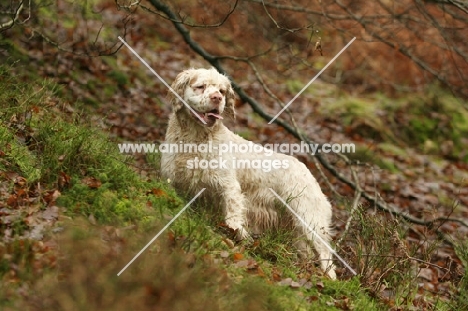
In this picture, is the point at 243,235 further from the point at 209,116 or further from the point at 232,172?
the point at 209,116

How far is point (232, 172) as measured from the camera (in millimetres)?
5891

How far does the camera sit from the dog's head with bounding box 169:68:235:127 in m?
5.56

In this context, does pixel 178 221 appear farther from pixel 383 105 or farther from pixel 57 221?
pixel 383 105

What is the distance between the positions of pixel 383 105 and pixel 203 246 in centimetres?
952

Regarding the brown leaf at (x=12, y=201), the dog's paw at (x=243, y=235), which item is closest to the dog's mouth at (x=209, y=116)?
the dog's paw at (x=243, y=235)

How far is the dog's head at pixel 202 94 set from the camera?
5562mm

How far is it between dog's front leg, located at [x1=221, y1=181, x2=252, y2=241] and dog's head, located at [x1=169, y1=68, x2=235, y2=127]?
2.03 ft

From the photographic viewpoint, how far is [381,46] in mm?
14852

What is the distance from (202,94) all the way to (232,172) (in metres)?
0.81

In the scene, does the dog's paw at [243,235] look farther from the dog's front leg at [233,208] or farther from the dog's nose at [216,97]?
the dog's nose at [216,97]

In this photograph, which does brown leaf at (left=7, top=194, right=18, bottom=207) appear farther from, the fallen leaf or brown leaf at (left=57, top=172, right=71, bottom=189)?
the fallen leaf

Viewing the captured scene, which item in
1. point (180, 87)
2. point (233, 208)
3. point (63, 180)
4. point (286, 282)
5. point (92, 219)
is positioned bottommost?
point (286, 282)

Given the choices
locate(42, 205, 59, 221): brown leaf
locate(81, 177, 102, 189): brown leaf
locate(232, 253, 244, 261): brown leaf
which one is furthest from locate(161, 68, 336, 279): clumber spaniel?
locate(42, 205, 59, 221): brown leaf

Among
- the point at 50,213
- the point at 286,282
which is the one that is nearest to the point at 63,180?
the point at 50,213
